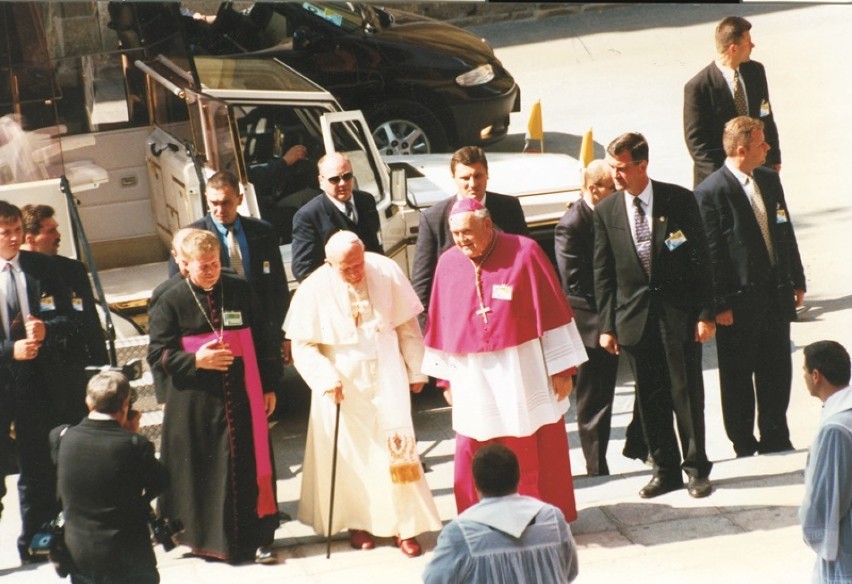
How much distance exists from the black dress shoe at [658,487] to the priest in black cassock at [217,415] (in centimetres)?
184

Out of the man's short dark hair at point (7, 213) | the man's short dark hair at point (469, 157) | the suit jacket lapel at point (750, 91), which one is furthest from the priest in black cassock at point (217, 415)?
the suit jacket lapel at point (750, 91)

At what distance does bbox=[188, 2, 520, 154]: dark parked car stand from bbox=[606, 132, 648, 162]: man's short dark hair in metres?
3.85

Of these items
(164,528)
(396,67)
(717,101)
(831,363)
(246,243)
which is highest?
(396,67)

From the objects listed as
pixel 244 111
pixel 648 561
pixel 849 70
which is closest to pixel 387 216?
pixel 244 111

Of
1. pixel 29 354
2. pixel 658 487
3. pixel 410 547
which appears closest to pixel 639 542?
pixel 658 487

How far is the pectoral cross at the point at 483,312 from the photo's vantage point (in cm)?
688

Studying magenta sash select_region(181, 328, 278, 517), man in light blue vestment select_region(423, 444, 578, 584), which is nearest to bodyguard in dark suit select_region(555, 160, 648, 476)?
magenta sash select_region(181, 328, 278, 517)

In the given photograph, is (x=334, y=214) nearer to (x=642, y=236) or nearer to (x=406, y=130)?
(x=642, y=236)

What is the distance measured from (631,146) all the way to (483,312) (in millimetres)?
1132

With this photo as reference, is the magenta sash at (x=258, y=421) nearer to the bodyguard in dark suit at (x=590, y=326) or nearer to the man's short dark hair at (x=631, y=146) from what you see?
the bodyguard in dark suit at (x=590, y=326)

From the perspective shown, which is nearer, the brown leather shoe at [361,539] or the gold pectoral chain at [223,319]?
the gold pectoral chain at [223,319]

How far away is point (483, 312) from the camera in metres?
6.88

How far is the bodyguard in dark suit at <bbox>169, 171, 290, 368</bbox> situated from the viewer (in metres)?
7.55

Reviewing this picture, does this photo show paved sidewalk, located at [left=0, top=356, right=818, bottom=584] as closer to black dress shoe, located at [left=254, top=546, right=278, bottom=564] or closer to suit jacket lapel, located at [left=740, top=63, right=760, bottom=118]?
black dress shoe, located at [left=254, top=546, right=278, bottom=564]
